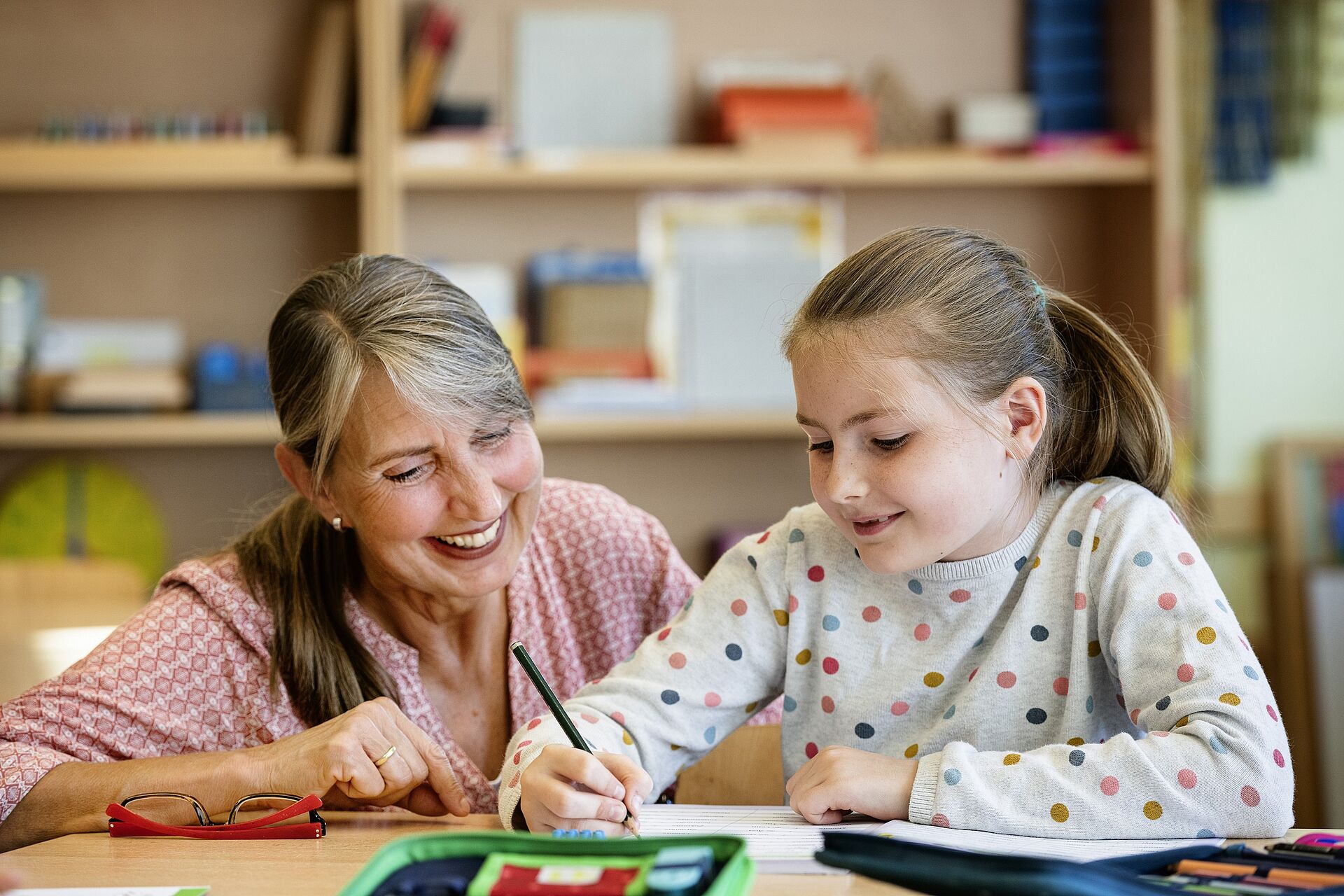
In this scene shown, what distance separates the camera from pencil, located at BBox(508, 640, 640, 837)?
1.05m

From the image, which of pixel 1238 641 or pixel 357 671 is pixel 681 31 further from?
pixel 1238 641

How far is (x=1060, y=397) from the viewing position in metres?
1.30

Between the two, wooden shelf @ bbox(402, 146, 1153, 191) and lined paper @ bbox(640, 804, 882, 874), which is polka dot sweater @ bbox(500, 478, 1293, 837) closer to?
lined paper @ bbox(640, 804, 882, 874)

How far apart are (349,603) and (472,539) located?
0.58ft

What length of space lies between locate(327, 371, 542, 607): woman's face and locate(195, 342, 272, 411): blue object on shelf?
1.51 metres

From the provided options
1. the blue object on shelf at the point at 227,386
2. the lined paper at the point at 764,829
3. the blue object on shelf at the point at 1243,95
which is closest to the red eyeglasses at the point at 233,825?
the lined paper at the point at 764,829

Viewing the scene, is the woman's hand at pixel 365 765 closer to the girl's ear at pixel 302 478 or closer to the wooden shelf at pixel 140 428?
the girl's ear at pixel 302 478

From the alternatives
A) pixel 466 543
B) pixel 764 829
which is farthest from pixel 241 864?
pixel 466 543

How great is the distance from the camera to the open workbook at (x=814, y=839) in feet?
3.01

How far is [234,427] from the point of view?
2.79 meters

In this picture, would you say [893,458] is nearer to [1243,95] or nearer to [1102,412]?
[1102,412]

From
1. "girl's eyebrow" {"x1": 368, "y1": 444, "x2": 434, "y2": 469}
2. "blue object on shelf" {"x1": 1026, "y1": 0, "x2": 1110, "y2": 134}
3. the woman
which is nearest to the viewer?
the woman

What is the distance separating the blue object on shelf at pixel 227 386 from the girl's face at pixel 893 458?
1.89m

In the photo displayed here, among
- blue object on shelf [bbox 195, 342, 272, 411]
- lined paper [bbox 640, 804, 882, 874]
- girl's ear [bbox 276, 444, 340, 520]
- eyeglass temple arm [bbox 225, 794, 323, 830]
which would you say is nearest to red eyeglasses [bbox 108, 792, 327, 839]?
eyeglass temple arm [bbox 225, 794, 323, 830]
